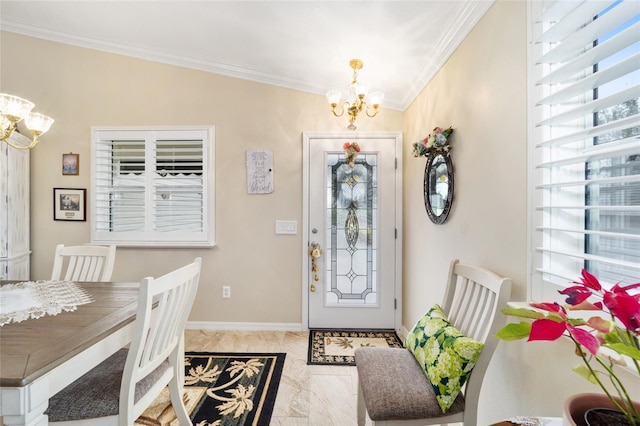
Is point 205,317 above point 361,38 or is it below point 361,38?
below

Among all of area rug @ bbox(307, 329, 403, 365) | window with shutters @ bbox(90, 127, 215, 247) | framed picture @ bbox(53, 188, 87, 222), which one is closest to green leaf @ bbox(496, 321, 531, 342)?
area rug @ bbox(307, 329, 403, 365)

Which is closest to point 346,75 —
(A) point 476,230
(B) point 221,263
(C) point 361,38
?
(C) point 361,38

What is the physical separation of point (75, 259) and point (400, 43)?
2.97 meters

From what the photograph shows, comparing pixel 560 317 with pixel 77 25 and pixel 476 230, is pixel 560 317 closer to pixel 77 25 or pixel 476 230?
pixel 476 230

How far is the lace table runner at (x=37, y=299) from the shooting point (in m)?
1.39

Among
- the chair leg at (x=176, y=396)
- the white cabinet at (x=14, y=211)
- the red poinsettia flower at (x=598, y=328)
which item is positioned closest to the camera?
the red poinsettia flower at (x=598, y=328)

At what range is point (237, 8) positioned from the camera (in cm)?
204

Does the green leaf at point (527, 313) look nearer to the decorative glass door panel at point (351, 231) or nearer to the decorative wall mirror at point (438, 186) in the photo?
the decorative wall mirror at point (438, 186)

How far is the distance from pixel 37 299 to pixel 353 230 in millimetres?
2362

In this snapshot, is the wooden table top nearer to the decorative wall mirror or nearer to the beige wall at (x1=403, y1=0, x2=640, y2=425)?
the beige wall at (x1=403, y1=0, x2=640, y2=425)

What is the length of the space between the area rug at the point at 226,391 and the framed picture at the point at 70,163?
2.21 metres

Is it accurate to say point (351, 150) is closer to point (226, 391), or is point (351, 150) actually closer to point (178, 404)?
point (226, 391)

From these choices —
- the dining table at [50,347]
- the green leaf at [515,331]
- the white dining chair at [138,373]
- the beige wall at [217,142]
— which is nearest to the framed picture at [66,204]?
the beige wall at [217,142]

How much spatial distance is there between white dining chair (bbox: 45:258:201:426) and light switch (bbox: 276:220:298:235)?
1.47 metres
